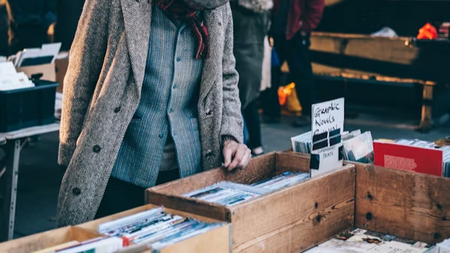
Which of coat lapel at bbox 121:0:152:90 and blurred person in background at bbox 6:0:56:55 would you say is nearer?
coat lapel at bbox 121:0:152:90

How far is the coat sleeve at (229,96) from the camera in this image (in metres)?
2.58

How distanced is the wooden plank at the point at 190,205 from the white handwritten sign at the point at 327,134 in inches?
19.5

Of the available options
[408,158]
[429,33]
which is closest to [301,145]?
[408,158]

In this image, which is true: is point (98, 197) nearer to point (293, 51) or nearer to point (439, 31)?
point (293, 51)

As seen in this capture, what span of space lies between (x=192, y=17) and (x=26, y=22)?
5.88 m

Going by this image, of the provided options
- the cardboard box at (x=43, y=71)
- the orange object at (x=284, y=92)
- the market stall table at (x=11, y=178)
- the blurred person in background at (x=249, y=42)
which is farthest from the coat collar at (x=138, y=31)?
the orange object at (x=284, y=92)

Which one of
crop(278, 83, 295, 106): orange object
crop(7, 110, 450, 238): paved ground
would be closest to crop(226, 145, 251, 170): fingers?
crop(7, 110, 450, 238): paved ground

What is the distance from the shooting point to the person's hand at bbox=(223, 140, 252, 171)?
2434mm

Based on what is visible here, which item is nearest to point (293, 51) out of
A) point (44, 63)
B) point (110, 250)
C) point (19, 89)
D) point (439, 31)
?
Result: point (439, 31)

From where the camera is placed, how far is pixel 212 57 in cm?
248

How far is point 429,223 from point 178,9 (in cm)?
115

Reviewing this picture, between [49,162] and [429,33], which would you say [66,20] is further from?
[429,33]

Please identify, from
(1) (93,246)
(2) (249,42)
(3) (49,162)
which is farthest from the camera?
(3) (49,162)

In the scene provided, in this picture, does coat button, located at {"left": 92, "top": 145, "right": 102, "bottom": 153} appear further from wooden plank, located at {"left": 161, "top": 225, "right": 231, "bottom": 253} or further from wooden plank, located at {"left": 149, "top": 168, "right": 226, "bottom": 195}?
wooden plank, located at {"left": 161, "top": 225, "right": 231, "bottom": 253}
